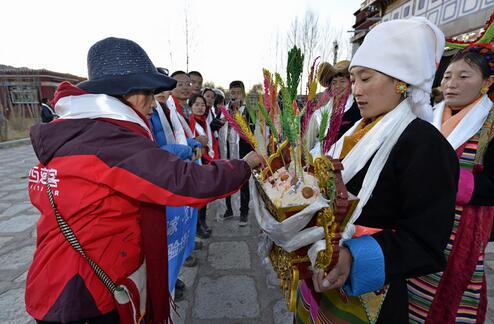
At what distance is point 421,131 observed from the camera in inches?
38.8

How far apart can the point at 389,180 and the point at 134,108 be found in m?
1.22

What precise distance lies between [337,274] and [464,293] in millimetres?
1174

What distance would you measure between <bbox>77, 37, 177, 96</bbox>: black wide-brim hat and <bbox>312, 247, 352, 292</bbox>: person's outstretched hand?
3.63 feet

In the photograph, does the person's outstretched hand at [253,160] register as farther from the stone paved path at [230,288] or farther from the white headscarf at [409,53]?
the stone paved path at [230,288]

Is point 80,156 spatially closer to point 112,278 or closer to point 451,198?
point 112,278

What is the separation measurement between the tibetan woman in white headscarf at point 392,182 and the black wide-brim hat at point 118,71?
3.18ft

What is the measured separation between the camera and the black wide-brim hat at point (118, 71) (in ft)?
4.22

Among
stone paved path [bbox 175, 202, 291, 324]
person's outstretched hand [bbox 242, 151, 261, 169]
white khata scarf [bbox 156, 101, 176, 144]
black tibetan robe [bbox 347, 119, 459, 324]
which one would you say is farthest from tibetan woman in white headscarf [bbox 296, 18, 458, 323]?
white khata scarf [bbox 156, 101, 176, 144]

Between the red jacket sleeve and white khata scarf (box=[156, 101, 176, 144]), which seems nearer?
the red jacket sleeve

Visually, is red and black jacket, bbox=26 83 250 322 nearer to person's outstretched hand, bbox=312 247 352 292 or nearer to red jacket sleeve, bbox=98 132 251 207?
red jacket sleeve, bbox=98 132 251 207

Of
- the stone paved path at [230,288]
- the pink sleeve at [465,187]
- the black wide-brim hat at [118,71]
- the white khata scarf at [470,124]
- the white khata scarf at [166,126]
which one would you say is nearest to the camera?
the black wide-brim hat at [118,71]

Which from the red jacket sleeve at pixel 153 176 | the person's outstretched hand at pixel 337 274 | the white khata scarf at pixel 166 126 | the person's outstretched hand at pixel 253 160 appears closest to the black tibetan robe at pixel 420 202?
the person's outstretched hand at pixel 337 274

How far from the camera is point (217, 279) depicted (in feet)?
9.64

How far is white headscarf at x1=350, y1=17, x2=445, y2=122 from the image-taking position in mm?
1028
